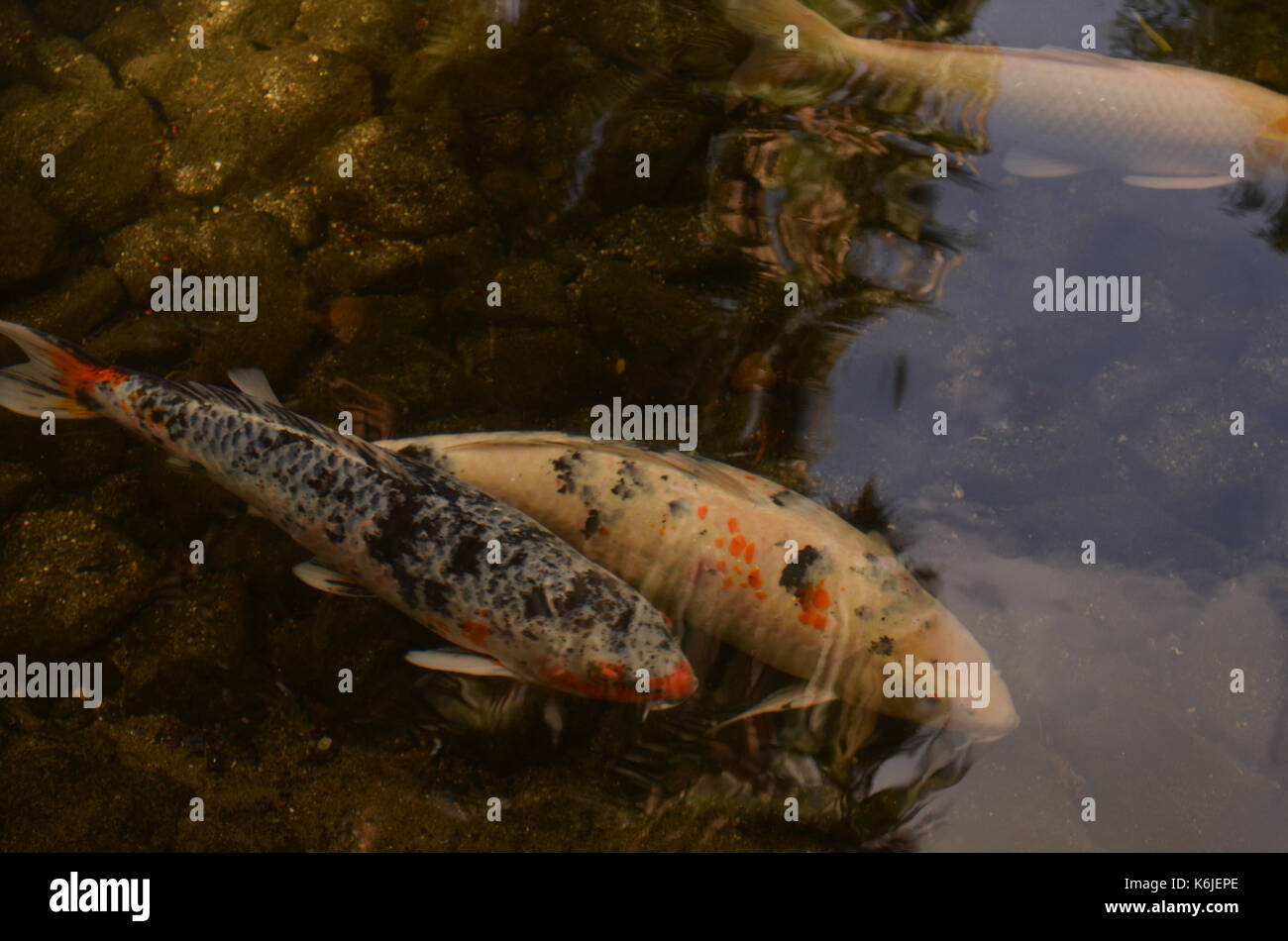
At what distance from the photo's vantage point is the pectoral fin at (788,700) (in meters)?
3.54

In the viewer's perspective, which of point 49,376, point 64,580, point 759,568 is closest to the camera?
point 759,568

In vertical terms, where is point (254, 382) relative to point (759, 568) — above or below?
above

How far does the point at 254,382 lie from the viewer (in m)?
4.08

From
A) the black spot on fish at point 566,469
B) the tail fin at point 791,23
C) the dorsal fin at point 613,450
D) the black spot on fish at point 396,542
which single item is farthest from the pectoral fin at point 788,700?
the tail fin at point 791,23

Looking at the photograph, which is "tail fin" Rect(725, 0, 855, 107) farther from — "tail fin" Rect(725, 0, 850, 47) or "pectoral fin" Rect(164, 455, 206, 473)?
"pectoral fin" Rect(164, 455, 206, 473)

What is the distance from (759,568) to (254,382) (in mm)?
2688

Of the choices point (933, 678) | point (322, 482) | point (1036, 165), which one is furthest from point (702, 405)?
point (1036, 165)

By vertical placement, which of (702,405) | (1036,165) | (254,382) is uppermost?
(1036,165)

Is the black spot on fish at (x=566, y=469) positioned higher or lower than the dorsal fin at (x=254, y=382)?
lower

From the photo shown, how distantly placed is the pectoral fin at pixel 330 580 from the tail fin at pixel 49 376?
132cm

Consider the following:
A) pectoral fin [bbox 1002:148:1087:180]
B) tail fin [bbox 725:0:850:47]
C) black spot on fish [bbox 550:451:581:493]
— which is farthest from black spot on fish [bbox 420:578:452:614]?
Answer: pectoral fin [bbox 1002:148:1087:180]

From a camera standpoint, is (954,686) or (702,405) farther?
(702,405)

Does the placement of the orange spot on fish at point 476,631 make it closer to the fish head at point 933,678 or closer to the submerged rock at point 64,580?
the fish head at point 933,678

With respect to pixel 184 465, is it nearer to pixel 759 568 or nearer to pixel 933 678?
pixel 759 568
